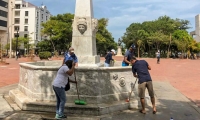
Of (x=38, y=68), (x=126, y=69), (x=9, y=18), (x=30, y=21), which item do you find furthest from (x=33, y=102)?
(x=30, y=21)

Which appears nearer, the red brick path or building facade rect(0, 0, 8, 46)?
the red brick path

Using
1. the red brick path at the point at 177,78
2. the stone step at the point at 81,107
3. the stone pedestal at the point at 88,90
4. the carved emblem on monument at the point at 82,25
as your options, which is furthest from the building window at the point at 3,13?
the stone step at the point at 81,107

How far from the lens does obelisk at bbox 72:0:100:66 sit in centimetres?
812

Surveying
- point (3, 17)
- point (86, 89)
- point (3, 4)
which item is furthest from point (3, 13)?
→ point (86, 89)

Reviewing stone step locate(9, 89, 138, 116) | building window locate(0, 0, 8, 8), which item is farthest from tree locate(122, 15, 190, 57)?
stone step locate(9, 89, 138, 116)

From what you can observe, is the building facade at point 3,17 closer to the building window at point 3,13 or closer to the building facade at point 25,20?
the building window at point 3,13

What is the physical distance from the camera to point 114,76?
6363mm

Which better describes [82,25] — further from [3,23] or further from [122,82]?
[3,23]

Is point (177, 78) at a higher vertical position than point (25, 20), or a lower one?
lower

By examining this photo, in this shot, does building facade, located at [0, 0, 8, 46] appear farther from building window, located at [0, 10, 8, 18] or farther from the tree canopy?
the tree canopy

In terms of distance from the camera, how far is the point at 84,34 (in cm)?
825

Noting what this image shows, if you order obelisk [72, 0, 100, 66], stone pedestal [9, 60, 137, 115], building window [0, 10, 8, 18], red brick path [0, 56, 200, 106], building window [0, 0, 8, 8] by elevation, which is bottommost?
red brick path [0, 56, 200, 106]

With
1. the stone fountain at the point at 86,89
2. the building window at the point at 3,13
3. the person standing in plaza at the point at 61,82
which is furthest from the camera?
the building window at the point at 3,13

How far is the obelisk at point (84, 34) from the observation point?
8117 millimetres
